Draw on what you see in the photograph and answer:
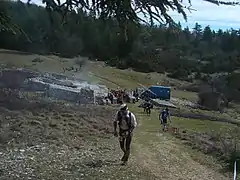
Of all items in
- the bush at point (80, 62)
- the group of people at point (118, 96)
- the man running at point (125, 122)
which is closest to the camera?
→ the man running at point (125, 122)

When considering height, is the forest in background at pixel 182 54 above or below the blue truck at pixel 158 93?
above

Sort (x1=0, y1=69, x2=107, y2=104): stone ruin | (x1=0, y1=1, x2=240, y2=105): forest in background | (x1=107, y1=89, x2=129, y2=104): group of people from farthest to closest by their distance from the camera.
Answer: (x1=0, y1=1, x2=240, y2=105): forest in background → (x1=107, y1=89, x2=129, y2=104): group of people → (x1=0, y1=69, x2=107, y2=104): stone ruin

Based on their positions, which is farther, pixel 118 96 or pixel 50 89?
pixel 118 96

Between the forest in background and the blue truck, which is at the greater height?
the forest in background

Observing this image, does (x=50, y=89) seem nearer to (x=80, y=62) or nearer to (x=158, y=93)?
(x=158, y=93)

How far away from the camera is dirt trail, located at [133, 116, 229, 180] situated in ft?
53.3

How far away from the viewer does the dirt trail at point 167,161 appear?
16.2 metres

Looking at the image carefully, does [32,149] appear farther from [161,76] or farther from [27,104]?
[161,76]

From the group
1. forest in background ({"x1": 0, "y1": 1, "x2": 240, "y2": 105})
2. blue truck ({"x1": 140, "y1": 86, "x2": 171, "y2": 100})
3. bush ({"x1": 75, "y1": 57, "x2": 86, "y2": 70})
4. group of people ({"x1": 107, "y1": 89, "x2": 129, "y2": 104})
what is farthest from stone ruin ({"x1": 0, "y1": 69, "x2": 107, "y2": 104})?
bush ({"x1": 75, "y1": 57, "x2": 86, "y2": 70})

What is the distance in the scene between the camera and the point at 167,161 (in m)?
18.7

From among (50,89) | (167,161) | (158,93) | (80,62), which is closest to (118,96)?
(50,89)

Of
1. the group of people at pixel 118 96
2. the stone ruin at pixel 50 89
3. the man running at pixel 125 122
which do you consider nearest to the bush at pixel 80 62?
the group of people at pixel 118 96

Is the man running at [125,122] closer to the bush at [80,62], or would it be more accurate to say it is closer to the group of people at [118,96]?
the group of people at [118,96]

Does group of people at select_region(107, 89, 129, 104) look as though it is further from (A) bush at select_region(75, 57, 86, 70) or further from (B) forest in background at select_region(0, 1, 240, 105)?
(A) bush at select_region(75, 57, 86, 70)
